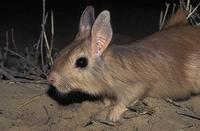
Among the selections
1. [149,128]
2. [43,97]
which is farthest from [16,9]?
[149,128]

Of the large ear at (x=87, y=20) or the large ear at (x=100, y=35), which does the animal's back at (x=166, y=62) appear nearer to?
the large ear at (x=100, y=35)

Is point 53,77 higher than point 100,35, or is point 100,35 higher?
point 100,35

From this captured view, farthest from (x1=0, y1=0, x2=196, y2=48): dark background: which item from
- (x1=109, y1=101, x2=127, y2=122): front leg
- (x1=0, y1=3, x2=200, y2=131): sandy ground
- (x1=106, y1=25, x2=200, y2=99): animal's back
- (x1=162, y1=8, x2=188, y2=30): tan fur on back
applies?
(x1=109, y1=101, x2=127, y2=122): front leg

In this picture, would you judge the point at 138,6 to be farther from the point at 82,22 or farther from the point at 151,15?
the point at 82,22

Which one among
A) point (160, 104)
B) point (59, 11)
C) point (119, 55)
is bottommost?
point (59, 11)

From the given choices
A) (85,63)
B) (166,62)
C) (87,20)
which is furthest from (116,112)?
(87,20)

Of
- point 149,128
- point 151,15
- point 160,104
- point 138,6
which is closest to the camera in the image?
point 149,128

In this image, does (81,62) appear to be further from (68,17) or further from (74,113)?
(68,17)

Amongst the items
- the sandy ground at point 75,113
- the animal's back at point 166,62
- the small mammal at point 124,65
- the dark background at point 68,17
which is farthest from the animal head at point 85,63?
the dark background at point 68,17
